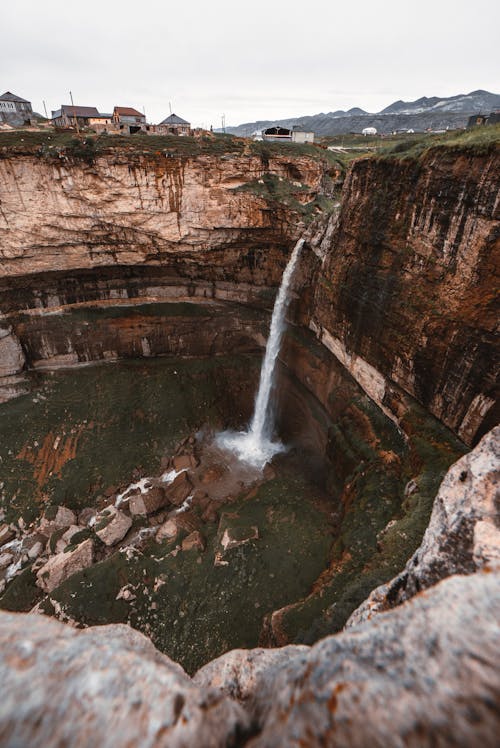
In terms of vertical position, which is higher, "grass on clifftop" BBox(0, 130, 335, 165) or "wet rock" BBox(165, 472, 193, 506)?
"grass on clifftop" BBox(0, 130, 335, 165)

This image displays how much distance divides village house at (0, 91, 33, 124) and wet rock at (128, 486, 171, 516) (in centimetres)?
4551

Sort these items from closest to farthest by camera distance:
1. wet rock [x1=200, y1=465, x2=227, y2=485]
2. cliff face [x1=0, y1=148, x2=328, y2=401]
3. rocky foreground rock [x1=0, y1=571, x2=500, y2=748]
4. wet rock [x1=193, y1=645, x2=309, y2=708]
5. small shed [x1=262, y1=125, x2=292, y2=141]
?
1. rocky foreground rock [x1=0, y1=571, x2=500, y2=748]
2. wet rock [x1=193, y1=645, x2=309, y2=708]
3. wet rock [x1=200, y1=465, x2=227, y2=485]
4. cliff face [x1=0, y1=148, x2=328, y2=401]
5. small shed [x1=262, y1=125, x2=292, y2=141]

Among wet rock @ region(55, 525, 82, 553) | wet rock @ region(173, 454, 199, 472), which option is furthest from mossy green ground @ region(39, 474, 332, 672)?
wet rock @ region(173, 454, 199, 472)

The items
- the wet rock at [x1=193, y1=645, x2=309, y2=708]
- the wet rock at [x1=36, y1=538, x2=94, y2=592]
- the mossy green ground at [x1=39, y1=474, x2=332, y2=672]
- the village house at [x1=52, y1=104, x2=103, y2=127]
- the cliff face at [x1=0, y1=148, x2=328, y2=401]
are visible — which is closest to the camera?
the wet rock at [x1=193, y1=645, x2=309, y2=708]

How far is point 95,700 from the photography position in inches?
115

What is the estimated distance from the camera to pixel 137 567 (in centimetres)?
1348

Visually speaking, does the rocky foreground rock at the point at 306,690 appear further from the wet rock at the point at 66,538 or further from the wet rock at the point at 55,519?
the wet rock at the point at 55,519

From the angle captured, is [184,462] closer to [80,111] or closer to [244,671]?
[244,671]

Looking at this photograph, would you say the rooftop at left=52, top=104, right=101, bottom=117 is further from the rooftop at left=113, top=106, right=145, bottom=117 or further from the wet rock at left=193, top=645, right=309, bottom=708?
the wet rock at left=193, top=645, right=309, bottom=708

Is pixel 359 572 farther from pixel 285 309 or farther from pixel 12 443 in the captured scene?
pixel 12 443

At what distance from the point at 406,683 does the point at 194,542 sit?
511 inches

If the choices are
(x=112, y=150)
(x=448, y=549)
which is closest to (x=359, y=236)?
(x=448, y=549)

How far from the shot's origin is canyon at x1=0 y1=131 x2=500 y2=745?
492cm

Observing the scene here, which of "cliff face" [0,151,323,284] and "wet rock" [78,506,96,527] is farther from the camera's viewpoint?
"cliff face" [0,151,323,284]
